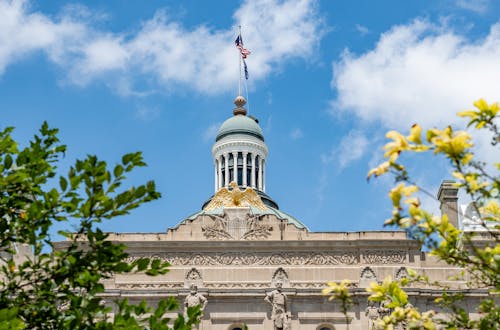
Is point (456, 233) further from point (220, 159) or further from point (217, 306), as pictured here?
point (220, 159)

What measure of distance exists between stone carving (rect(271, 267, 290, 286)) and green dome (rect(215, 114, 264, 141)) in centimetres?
1987

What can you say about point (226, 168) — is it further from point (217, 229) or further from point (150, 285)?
point (150, 285)

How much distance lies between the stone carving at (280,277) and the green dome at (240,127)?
19.9 metres

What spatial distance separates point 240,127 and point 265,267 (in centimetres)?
1995

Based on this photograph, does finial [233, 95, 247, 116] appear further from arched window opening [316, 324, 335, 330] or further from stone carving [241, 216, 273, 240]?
arched window opening [316, 324, 335, 330]

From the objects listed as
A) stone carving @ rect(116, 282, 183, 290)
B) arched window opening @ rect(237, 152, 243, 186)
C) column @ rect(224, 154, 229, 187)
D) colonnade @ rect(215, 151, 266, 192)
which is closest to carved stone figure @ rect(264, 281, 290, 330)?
stone carving @ rect(116, 282, 183, 290)

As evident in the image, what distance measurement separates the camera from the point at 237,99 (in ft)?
192

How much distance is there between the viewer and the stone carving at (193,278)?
39844mm

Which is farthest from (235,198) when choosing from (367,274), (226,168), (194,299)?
(226,168)

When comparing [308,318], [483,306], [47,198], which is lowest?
[483,306]

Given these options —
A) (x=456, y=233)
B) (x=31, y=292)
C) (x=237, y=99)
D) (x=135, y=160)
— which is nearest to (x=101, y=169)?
(x=135, y=160)

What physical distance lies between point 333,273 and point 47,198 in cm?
2782

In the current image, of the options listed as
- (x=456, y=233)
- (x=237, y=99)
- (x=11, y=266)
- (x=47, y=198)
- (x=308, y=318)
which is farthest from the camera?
(x=237, y=99)

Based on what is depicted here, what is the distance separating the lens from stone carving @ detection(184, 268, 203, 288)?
39.8 meters
